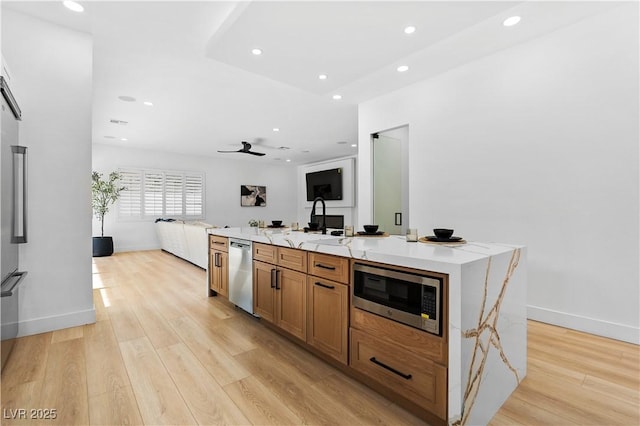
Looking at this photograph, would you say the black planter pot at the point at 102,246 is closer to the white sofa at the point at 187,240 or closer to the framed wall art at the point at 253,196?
the white sofa at the point at 187,240

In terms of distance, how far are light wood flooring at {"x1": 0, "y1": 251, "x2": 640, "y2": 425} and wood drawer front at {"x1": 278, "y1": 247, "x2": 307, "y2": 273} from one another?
63 cm

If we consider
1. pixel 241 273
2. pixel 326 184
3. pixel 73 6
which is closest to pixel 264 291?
pixel 241 273

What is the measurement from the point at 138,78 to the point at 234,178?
6.00 meters

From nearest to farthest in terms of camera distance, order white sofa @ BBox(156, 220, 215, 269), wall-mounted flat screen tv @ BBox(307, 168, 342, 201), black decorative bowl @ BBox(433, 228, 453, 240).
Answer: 1. black decorative bowl @ BBox(433, 228, 453, 240)
2. white sofa @ BBox(156, 220, 215, 269)
3. wall-mounted flat screen tv @ BBox(307, 168, 342, 201)

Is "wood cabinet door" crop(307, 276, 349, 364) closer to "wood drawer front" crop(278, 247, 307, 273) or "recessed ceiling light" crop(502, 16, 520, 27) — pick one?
"wood drawer front" crop(278, 247, 307, 273)

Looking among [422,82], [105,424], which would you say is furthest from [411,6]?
[105,424]

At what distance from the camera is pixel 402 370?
154 centimetres

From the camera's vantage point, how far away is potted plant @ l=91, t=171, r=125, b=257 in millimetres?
6652

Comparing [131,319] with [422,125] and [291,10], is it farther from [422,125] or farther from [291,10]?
[422,125]

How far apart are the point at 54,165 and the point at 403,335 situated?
3163mm

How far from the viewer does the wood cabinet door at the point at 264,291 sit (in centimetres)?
254

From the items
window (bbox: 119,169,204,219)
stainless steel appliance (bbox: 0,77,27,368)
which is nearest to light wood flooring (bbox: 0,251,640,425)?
stainless steel appliance (bbox: 0,77,27,368)

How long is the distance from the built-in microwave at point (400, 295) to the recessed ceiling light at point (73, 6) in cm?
302

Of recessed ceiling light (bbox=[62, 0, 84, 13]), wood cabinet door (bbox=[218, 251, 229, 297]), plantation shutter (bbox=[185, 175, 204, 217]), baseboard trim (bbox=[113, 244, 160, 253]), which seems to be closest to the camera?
recessed ceiling light (bbox=[62, 0, 84, 13])
